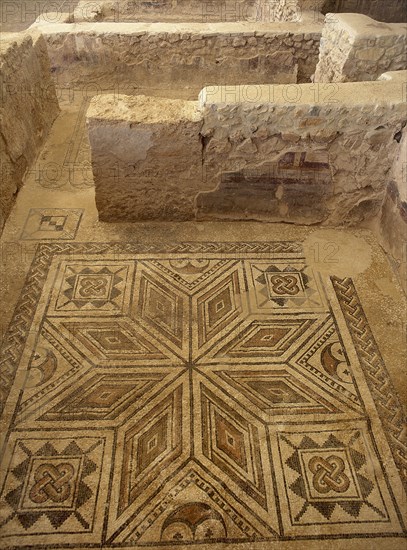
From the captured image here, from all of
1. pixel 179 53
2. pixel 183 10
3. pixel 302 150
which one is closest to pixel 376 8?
pixel 183 10

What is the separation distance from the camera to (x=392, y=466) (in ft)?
5.85

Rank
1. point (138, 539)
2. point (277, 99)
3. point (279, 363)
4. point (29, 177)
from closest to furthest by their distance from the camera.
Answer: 1. point (138, 539)
2. point (279, 363)
3. point (277, 99)
4. point (29, 177)

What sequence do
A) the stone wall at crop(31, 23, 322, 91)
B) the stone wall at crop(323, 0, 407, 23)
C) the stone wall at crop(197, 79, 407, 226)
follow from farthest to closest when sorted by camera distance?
1. the stone wall at crop(323, 0, 407, 23)
2. the stone wall at crop(31, 23, 322, 91)
3. the stone wall at crop(197, 79, 407, 226)

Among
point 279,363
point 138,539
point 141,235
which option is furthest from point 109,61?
point 138,539

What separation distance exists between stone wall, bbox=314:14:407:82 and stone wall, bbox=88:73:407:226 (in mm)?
494

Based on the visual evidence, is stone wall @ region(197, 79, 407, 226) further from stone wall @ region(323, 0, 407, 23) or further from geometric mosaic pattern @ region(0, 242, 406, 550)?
stone wall @ region(323, 0, 407, 23)

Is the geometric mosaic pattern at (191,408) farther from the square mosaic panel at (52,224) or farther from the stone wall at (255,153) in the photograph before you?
the stone wall at (255,153)

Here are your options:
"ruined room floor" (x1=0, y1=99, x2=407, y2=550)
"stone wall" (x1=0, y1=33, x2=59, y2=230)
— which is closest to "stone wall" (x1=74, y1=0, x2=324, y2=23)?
"stone wall" (x1=0, y1=33, x2=59, y2=230)

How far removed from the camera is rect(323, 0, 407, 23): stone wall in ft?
16.2

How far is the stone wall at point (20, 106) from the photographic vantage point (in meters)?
2.87

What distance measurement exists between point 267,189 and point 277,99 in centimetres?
53

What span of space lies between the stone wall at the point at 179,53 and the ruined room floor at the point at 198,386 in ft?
6.27

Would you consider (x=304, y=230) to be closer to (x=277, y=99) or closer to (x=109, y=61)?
(x=277, y=99)

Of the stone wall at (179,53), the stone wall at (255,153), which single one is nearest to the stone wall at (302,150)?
the stone wall at (255,153)
